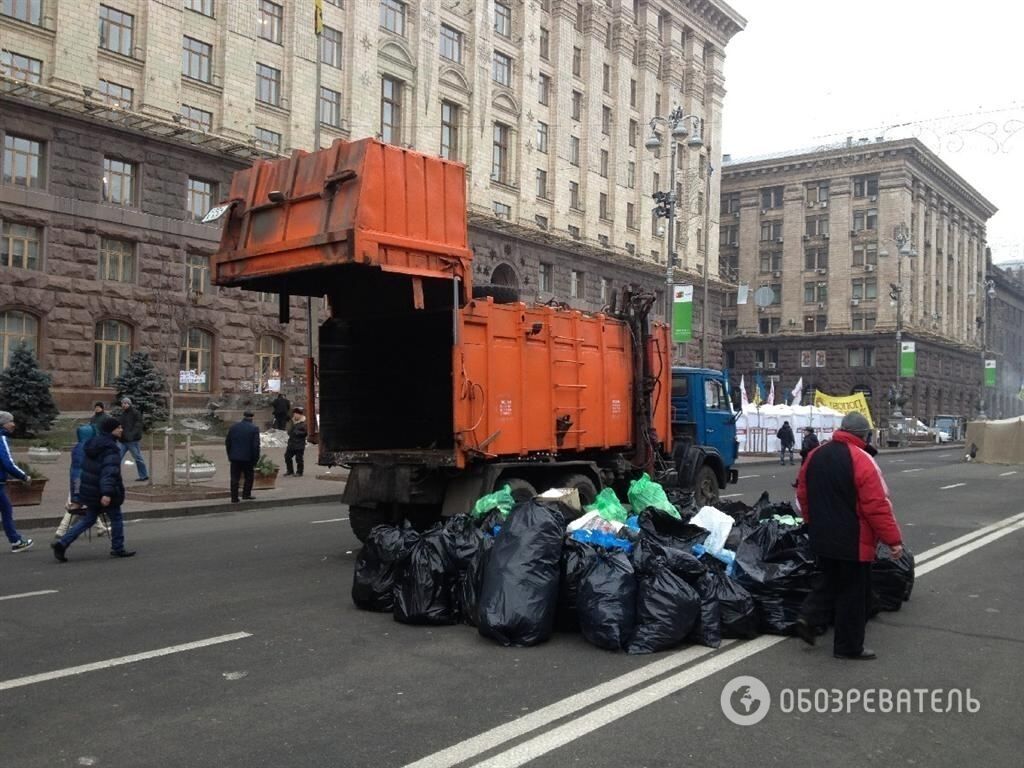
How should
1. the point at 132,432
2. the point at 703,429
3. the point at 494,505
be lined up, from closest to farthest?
the point at 494,505
the point at 703,429
the point at 132,432

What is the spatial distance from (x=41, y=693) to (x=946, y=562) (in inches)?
356

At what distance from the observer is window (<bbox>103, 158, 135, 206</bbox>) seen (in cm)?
3020

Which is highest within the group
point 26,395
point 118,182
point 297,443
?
point 118,182

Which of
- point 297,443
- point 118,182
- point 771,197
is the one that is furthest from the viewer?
point 771,197

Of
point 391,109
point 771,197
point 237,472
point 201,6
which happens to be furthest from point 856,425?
point 771,197

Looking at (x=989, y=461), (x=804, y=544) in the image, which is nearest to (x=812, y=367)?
(x=989, y=461)

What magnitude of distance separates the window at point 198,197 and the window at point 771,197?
56637 mm

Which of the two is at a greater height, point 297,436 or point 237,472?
point 297,436

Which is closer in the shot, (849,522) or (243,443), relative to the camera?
(849,522)

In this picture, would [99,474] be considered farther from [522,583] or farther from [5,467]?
[522,583]

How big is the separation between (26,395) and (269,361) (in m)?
11.2

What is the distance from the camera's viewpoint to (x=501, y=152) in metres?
45.4

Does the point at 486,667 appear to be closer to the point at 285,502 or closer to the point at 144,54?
the point at 285,502

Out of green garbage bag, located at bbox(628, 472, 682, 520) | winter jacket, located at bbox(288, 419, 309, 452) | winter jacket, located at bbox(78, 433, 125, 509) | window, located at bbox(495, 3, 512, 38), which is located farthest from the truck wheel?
window, located at bbox(495, 3, 512, 38)
